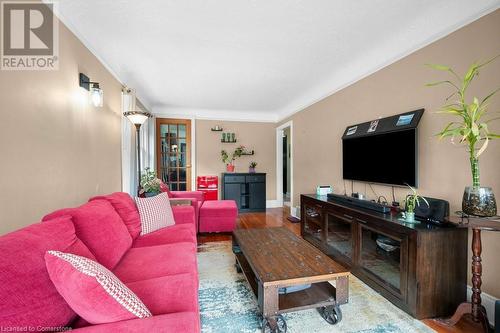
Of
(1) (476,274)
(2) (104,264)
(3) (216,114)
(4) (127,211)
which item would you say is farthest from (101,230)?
(3) (216,114)

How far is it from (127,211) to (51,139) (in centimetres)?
81

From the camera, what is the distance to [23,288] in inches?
31.7

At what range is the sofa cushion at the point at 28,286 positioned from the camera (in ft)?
2.49

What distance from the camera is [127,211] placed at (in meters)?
2.10

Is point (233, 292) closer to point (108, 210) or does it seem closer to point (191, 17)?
point (108, 210)

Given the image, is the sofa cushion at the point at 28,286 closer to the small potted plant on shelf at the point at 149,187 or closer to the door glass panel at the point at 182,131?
the small potted plant on shelf at the point at 149,187

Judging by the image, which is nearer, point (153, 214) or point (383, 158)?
point (153, 214)

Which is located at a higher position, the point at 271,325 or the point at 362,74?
Answer: the point at 362,74

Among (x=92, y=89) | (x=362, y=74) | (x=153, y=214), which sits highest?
(x=362, y=74)

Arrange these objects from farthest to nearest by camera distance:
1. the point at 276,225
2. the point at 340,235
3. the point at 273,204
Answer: the point at 273,204
the point at 276,225
the point at 340,235

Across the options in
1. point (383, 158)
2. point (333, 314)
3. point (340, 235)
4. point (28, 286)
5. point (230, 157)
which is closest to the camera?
point (28, 286)

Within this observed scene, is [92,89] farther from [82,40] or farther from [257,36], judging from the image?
[257,36]

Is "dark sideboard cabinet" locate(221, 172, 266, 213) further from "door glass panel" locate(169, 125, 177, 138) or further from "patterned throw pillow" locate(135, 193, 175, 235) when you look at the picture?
"patterned throw pillow" locate(135, 193, 175, 235)

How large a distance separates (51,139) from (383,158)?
9.99 feet
